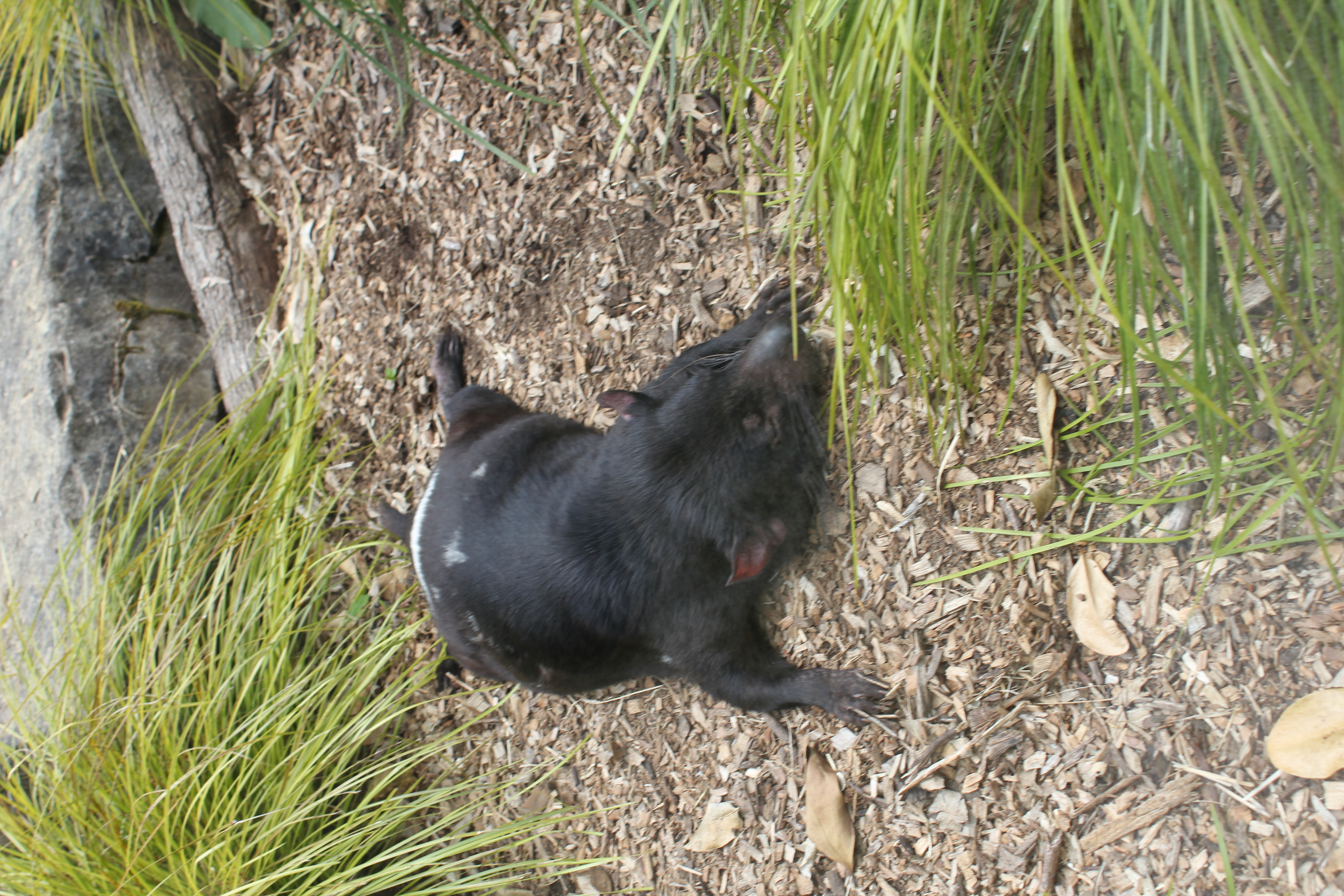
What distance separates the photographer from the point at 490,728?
9.57ft

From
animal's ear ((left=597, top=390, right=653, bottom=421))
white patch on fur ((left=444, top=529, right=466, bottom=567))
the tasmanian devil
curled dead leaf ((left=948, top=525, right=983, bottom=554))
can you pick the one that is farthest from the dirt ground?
white patch on fur ((left=444, top=529, right=466, bottom=567))

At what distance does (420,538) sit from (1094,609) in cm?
196

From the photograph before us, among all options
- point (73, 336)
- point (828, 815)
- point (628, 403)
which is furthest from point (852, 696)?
point (73, 336)

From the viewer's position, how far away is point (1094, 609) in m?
1.82

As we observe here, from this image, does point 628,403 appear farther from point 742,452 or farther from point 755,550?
point 755,550

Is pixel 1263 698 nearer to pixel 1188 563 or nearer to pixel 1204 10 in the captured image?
pixel 1188 563

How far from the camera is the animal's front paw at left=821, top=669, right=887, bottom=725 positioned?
2.15 metres

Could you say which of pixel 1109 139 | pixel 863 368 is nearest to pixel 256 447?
pixel 863 368

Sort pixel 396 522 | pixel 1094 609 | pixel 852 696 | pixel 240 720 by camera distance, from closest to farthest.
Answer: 1. pixel 1094 609
2. pixel 852 696
3. pixel 240 720
4. pixel 396 522

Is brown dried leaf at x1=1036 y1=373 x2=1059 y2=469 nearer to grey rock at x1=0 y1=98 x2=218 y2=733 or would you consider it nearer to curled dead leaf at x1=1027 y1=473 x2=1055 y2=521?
curled dead leaf at x1=1027 y1=473 x2=1055 y2=521

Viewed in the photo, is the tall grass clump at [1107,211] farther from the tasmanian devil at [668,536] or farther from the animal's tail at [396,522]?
the animal's tail at [396,522]

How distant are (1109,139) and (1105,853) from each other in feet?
4.93

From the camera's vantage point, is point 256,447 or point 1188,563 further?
point 256,447

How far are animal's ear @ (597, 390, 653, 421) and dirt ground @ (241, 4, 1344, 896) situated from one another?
38 cm
